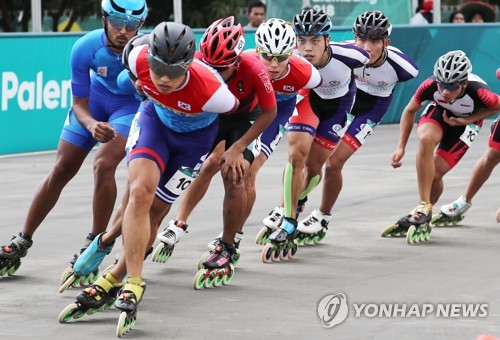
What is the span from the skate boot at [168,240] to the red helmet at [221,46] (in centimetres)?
163

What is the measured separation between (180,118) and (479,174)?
4868 mm

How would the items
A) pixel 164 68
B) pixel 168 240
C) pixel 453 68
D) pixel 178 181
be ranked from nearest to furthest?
pixel 164 68 < pixel 178 181 < pixel 168 240 < pixel 453 68

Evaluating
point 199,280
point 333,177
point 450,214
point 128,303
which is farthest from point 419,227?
point 128,303

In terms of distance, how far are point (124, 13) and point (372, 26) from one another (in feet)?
10.3

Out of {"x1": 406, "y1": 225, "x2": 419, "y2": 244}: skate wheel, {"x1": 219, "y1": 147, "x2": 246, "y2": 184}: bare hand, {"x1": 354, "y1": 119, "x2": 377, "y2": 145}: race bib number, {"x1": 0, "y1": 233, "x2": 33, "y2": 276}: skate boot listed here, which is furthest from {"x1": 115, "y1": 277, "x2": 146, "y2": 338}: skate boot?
{"x1": 354, "y1": 119, "x2": 377, "y2": 145}: race bib number

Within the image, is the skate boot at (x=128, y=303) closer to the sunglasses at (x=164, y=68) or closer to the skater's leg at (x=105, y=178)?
the sunglasses at (x=164, y=68)

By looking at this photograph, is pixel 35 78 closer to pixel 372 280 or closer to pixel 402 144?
pixel 402 144

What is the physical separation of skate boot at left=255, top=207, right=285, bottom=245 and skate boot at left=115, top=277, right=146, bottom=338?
10.6 ft

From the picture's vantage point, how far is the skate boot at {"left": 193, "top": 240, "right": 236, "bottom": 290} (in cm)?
874

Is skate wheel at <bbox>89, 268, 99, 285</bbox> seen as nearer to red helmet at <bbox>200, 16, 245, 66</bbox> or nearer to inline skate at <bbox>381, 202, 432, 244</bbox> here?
red helmet at <bbox>200, 16, 245, 66</bbox>

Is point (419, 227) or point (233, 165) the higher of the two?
point (233, 165)

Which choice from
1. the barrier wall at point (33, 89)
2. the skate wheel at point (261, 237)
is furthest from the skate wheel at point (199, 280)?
the barrier wall at point (33, 89)

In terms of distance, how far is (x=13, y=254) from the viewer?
8938 millimetres

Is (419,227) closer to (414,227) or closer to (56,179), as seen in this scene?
(414,227)
